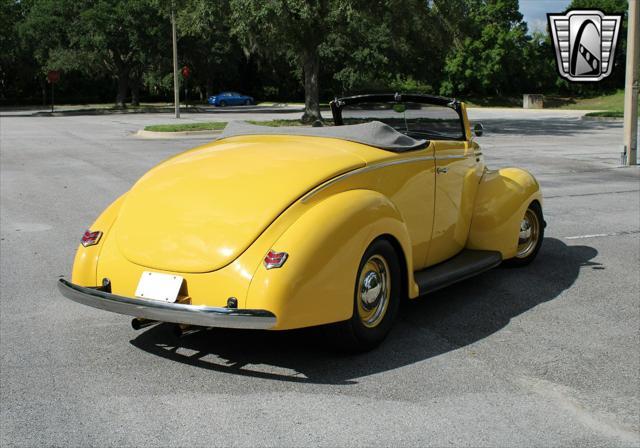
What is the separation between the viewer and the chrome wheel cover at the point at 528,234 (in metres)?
6.87

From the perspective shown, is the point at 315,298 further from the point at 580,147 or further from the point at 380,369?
the point at 580,147

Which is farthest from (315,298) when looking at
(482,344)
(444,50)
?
(444,50)

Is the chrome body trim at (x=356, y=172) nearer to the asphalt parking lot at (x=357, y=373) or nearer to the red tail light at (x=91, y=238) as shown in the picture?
the asphalt parking lot at (x=357, y=373)

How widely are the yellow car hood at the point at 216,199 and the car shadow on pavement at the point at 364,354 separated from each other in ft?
2.18

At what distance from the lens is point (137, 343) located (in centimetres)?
494

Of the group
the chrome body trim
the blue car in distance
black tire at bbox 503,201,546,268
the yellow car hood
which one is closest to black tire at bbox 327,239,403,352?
the chrome body trim

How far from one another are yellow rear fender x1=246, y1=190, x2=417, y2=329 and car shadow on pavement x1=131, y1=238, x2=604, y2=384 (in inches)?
14.1

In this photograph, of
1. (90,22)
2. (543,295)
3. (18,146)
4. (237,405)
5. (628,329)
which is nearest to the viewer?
(237,405)

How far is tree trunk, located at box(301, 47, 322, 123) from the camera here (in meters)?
29.1

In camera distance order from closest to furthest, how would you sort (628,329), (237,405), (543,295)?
(237,405)
(628,329)
(543,295)

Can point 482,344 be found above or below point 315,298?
below

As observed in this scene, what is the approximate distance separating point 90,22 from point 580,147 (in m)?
35.2

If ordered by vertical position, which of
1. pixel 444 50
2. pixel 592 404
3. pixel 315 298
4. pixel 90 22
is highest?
pixel 90 22

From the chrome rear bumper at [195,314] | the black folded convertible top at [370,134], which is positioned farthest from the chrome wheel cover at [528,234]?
the chrome rear bumper at [195,314]
